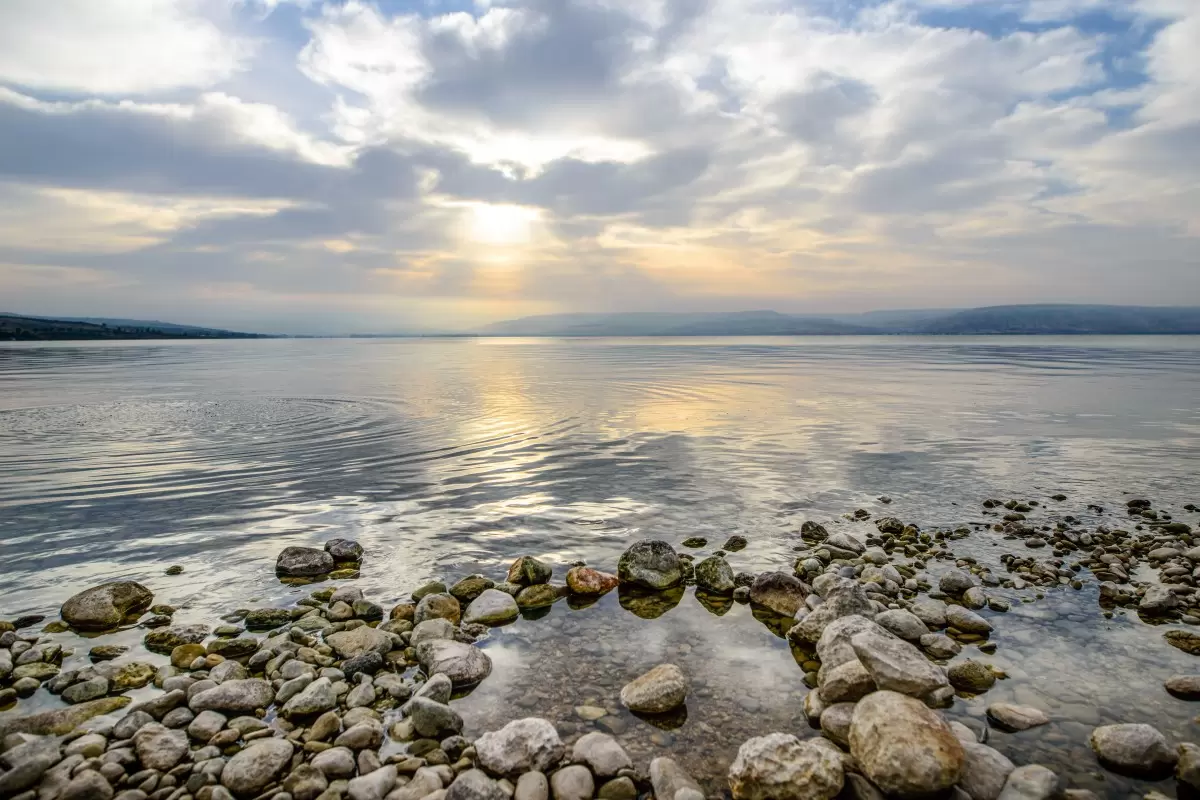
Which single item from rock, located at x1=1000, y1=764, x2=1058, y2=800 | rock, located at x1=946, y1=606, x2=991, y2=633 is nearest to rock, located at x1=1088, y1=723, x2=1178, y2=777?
rock, located at x1=1000, y1=764, x2=1058, y2=800

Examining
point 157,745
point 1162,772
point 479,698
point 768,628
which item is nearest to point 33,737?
point 157,745

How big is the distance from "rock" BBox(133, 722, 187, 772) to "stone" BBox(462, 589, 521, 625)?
3.88m

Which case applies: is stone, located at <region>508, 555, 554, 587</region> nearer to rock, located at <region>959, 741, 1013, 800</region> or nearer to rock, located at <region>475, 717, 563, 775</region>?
rock, located at <region>475, 717, 563, 775</region>

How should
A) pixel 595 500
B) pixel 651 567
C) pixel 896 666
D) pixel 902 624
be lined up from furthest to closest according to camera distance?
pixel 595 500 < pixel 651 567 < pixel 902 624 < pixel 896 666

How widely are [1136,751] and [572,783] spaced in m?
5.56

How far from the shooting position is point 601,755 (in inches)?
249

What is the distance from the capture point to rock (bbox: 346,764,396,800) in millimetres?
5859

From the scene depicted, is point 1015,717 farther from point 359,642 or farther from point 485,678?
point 359,642

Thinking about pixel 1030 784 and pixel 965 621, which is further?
pixel 965 621

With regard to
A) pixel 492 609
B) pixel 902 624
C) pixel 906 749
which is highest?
pixel 906 749

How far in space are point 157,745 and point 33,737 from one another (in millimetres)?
1467

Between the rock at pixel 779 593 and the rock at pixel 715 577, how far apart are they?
47 cm

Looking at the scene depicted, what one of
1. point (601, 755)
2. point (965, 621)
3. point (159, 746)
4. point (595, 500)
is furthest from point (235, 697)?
point (595, 500)

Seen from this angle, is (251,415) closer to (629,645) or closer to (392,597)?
(392,597)
